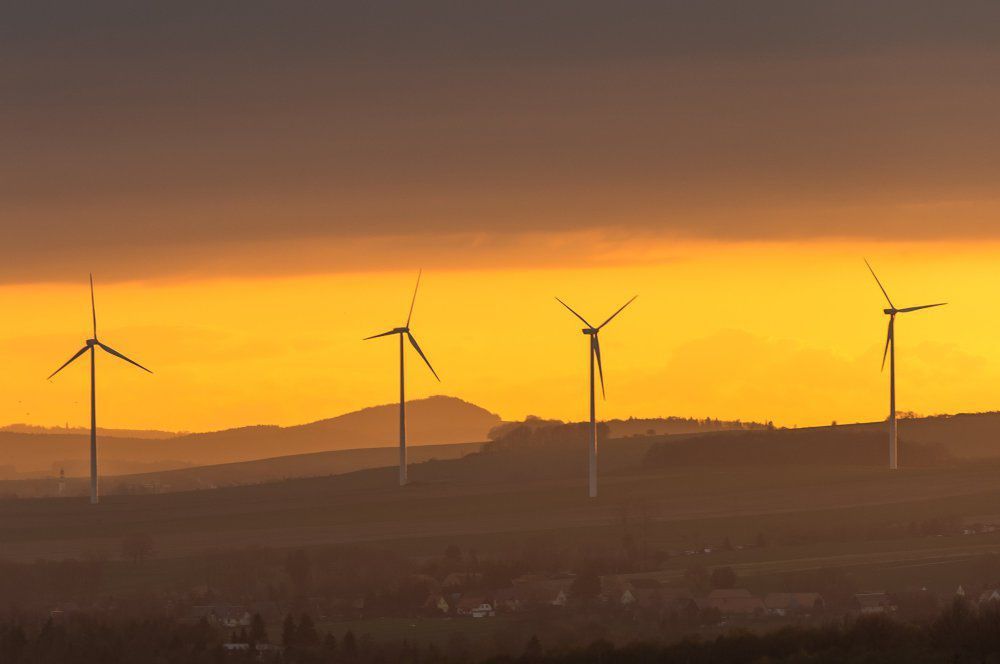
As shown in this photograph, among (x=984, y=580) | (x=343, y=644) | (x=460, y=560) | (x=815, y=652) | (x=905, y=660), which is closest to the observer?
(x=905, y=660)

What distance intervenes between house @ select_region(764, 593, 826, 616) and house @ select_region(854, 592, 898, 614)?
8.96ft

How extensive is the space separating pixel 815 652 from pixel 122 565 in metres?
120

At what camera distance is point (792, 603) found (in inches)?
6024

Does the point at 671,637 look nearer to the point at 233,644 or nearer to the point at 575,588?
the point at 233,644

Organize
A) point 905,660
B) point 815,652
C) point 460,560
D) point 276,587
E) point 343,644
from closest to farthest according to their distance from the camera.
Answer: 1. point 905,660
2. point 815,652
3. point 343,644
4. point 276,587
5. point 460,560

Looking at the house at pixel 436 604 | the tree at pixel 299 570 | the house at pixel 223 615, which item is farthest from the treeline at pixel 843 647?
the tree at pixel 299 570

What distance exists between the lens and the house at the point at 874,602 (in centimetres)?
14186

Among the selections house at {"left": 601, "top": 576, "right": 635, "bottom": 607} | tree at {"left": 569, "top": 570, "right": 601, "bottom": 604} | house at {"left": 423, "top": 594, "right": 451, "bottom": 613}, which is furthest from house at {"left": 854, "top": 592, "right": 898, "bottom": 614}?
house at {"left": 423, "top": 594, "right": 451, "bottom": 613}

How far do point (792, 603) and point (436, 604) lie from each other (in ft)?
84.8

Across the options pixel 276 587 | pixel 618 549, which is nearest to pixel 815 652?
pixel 276 587

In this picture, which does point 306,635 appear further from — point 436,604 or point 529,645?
point 436,604

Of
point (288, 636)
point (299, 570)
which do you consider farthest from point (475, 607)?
point (288, 636)

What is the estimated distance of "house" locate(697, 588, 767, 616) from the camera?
485ft

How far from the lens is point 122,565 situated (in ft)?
641
